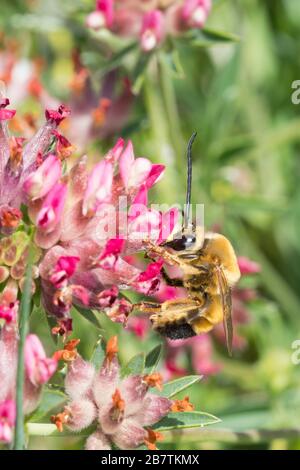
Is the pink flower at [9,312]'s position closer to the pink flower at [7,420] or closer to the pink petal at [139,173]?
the pink flower at [7,420]

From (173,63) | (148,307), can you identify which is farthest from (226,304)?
(173,63)

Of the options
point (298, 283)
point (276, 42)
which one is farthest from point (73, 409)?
point (276, 42)

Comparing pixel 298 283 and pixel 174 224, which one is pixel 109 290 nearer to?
pixel 174 224

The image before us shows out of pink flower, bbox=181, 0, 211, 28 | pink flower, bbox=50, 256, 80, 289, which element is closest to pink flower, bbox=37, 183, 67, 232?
pink flower, bbox=50, 256, 80, 289

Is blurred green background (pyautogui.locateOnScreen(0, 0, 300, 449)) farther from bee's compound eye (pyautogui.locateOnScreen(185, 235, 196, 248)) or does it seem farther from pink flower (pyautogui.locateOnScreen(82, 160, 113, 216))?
pink flower (pyautogui.locateOnScreen(82, 160, 113, 216))

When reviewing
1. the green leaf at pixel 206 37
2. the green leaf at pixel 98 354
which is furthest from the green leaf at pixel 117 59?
the green leaf at pixel 98 354
